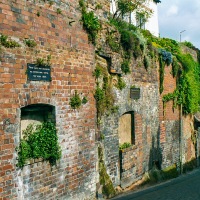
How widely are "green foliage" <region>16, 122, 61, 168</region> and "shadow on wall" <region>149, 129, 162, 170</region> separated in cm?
522

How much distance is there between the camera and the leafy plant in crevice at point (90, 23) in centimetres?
681

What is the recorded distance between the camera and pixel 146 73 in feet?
32.7

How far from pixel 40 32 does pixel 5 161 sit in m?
2.56

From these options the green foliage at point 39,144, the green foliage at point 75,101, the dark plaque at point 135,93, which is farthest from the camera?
the dark plaque at point 135,93

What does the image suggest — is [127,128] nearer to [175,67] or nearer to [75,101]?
[75,101]

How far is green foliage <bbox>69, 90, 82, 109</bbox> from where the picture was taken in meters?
6.36

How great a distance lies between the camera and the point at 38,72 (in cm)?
550

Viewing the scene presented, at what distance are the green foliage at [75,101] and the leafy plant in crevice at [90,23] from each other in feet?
5.13

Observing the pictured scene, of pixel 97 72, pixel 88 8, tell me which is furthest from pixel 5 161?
pixel 88 8

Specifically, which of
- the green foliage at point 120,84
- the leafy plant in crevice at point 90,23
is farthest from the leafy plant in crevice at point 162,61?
the leafy plant in crevice at point 90,23

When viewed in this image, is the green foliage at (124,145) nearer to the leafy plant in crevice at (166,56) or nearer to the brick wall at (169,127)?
the brick wall at (169,127)

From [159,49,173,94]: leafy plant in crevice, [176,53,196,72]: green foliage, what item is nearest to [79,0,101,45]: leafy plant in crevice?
[159,49,173,94]: leafy plant in crevice

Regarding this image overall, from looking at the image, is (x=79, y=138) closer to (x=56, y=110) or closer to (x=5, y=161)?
(x=56, y=110)

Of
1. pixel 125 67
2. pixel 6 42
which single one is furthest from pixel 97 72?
pixel 6 42
